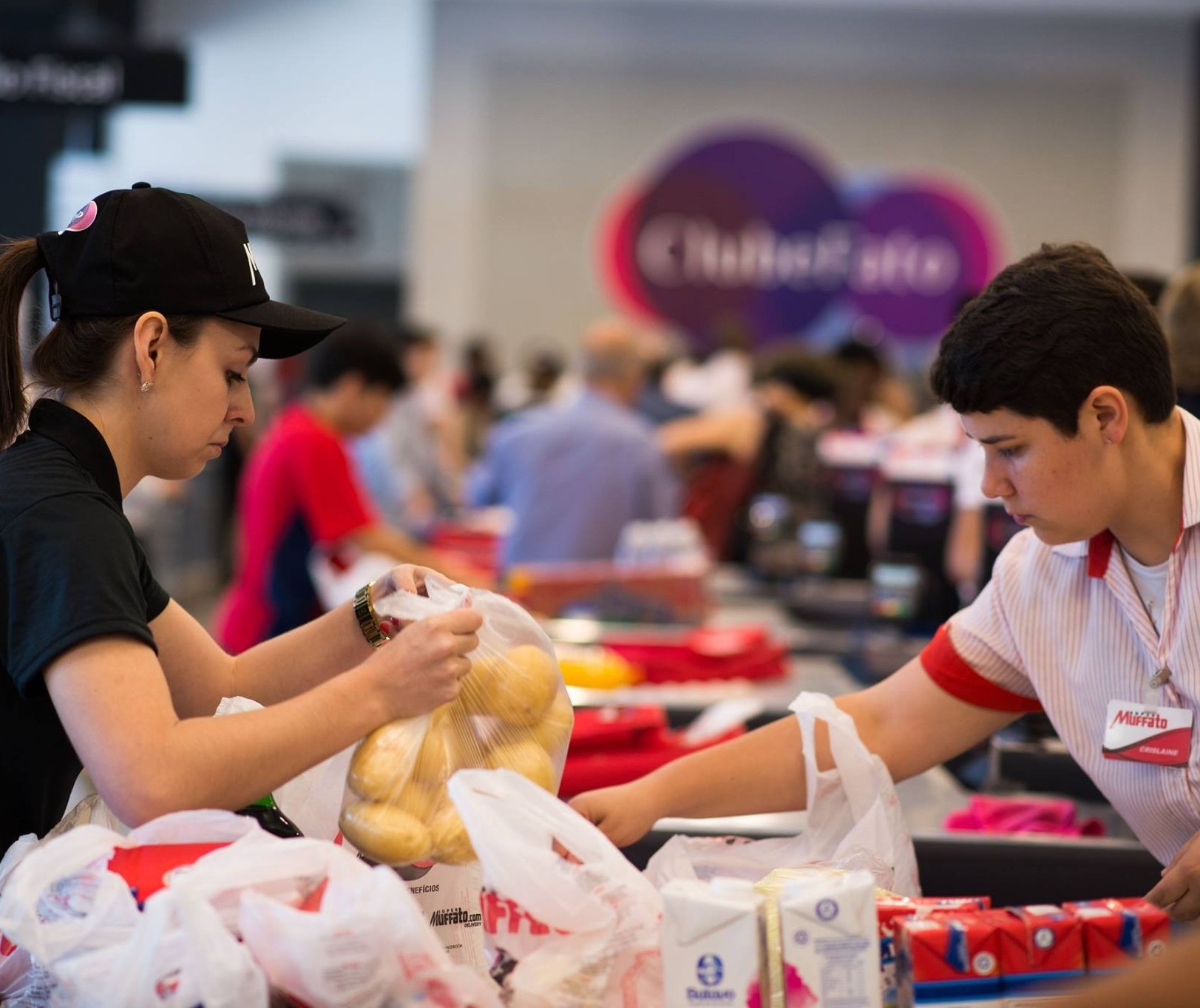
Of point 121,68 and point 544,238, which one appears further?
point 544,238

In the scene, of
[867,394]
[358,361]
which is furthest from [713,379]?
[358,361]

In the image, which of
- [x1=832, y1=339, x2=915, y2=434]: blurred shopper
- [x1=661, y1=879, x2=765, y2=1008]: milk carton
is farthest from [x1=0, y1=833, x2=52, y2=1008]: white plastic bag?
[x1=832, y1=339, x2=915, y2=434]: blurred shopper

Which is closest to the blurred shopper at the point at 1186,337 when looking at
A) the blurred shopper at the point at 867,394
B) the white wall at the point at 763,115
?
the blurred shopper at the point at 867,394

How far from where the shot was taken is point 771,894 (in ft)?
4.60

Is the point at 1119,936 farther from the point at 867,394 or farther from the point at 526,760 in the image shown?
the point at 867,394

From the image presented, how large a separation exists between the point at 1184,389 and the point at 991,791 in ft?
2.77

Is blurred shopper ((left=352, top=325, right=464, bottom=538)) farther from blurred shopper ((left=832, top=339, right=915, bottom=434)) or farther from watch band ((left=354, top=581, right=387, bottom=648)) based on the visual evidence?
watch band ((left=354, top=581, right=387, bottom=648))

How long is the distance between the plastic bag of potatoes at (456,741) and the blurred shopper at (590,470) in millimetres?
3596

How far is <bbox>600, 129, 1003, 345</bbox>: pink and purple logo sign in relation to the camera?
13453 millimetres

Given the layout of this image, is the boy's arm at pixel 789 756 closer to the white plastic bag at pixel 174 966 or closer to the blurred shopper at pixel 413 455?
the white plastic bag at pixel 174 966

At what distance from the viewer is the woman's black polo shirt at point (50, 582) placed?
146cm

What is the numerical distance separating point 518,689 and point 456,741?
0.09 metres

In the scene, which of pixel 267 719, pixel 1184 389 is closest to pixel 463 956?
pixel 267 719

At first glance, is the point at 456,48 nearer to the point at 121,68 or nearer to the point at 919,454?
the point at 121,68
